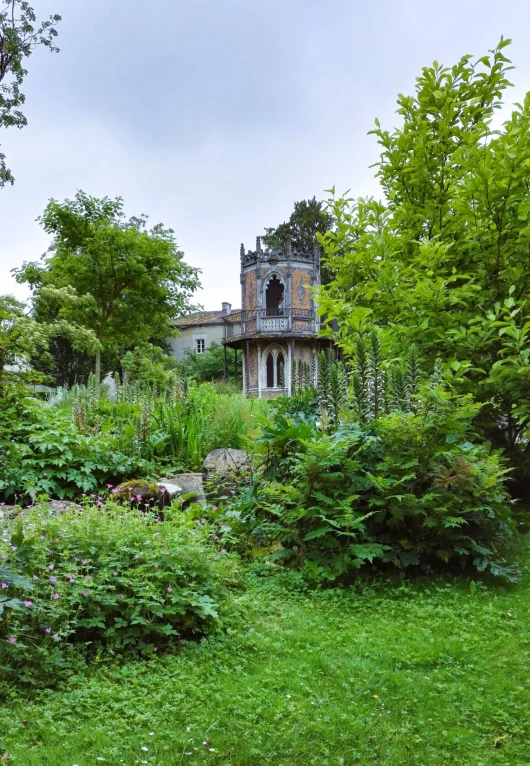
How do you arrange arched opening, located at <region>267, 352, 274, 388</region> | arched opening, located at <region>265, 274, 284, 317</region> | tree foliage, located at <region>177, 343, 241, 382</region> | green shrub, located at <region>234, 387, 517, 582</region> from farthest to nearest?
1. tree foliage, located at <region>177, 343, 241, 382</region>
2. arched opening, located at <region>265, 274, 284, 317</region>
3. arched opening, located at <region>267, 352, 274, 388</region>
4. green shrub, located at <region>234, 387, 517, 582</region>

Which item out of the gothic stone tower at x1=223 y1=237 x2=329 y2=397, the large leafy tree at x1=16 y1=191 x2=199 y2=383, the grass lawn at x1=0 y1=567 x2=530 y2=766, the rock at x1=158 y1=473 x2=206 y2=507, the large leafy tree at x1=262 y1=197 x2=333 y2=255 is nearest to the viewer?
the grass lawn at x1=0 y1=567 x2=530 y2=766

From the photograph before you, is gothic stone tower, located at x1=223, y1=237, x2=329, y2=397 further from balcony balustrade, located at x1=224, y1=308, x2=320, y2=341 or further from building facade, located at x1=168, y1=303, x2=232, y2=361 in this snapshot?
building facade, located at x1=168, y1=303, x2=232, y2=361

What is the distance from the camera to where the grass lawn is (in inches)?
86.8

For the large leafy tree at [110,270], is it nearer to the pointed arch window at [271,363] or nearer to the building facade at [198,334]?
the pointed arch window at [271,363]

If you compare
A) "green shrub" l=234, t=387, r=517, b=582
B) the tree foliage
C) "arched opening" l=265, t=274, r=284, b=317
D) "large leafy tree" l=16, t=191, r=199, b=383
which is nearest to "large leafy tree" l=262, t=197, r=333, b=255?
"arched opening" l=265, t=274, r=284, b=317

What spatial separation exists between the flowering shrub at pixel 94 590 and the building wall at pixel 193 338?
35313 mm

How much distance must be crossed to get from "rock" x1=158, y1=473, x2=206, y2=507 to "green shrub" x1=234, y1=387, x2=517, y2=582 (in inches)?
78.9

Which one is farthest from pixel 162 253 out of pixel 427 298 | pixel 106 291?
pixel 427 298

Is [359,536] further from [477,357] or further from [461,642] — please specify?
[477,357]

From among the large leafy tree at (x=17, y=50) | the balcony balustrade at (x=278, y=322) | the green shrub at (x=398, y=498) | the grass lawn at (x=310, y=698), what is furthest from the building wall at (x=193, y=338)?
the grass lawn at (x=310, y=698)

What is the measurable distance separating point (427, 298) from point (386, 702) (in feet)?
11.1

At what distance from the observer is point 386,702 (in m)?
2.59

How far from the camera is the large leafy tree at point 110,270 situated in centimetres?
1853

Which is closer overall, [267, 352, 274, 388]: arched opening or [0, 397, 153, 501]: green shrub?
[0, 397, 153, 501]: green shrub
